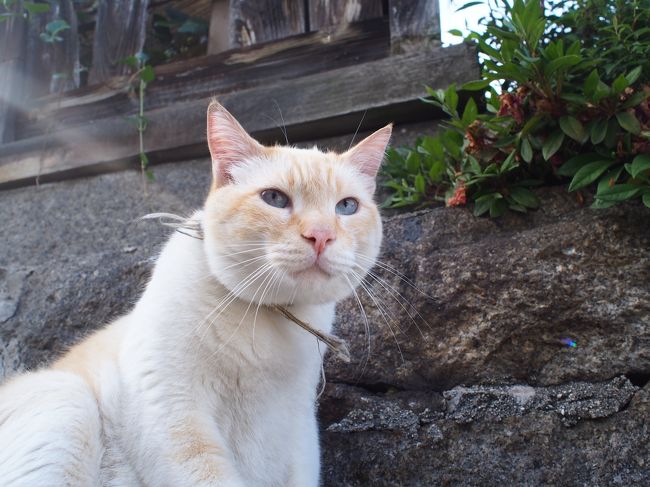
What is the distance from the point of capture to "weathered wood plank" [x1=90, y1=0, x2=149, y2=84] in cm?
357

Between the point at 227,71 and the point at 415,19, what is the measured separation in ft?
3.58

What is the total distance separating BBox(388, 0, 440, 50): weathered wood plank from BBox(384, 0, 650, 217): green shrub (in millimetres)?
430

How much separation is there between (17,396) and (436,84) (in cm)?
214

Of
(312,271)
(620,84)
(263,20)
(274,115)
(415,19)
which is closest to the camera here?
(312,271)

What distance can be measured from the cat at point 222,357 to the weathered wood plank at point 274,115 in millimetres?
881

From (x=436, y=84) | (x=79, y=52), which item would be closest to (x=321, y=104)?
(x=436, y=84)

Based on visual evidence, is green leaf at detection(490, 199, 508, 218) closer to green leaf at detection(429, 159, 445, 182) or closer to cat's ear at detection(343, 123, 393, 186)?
green leaf at detection(429, 159, 445, 182)

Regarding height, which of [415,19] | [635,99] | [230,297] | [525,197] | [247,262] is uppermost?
[415,19]

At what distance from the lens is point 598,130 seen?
6.98ft

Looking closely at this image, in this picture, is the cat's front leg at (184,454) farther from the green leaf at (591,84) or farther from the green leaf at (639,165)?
the green leaf at (591,84)

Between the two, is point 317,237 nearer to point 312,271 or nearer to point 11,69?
point 312,271

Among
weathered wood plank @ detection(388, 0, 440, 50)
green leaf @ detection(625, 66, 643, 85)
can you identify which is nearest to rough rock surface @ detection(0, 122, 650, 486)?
green leaf @ detection(625, 66, 643, 85)

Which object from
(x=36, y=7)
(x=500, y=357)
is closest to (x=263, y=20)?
(x=36, y=7)

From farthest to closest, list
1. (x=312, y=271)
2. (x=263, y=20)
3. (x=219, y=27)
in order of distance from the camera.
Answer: (x=219, y=27) < (x=263, y=20) < (x=312, y=271)
